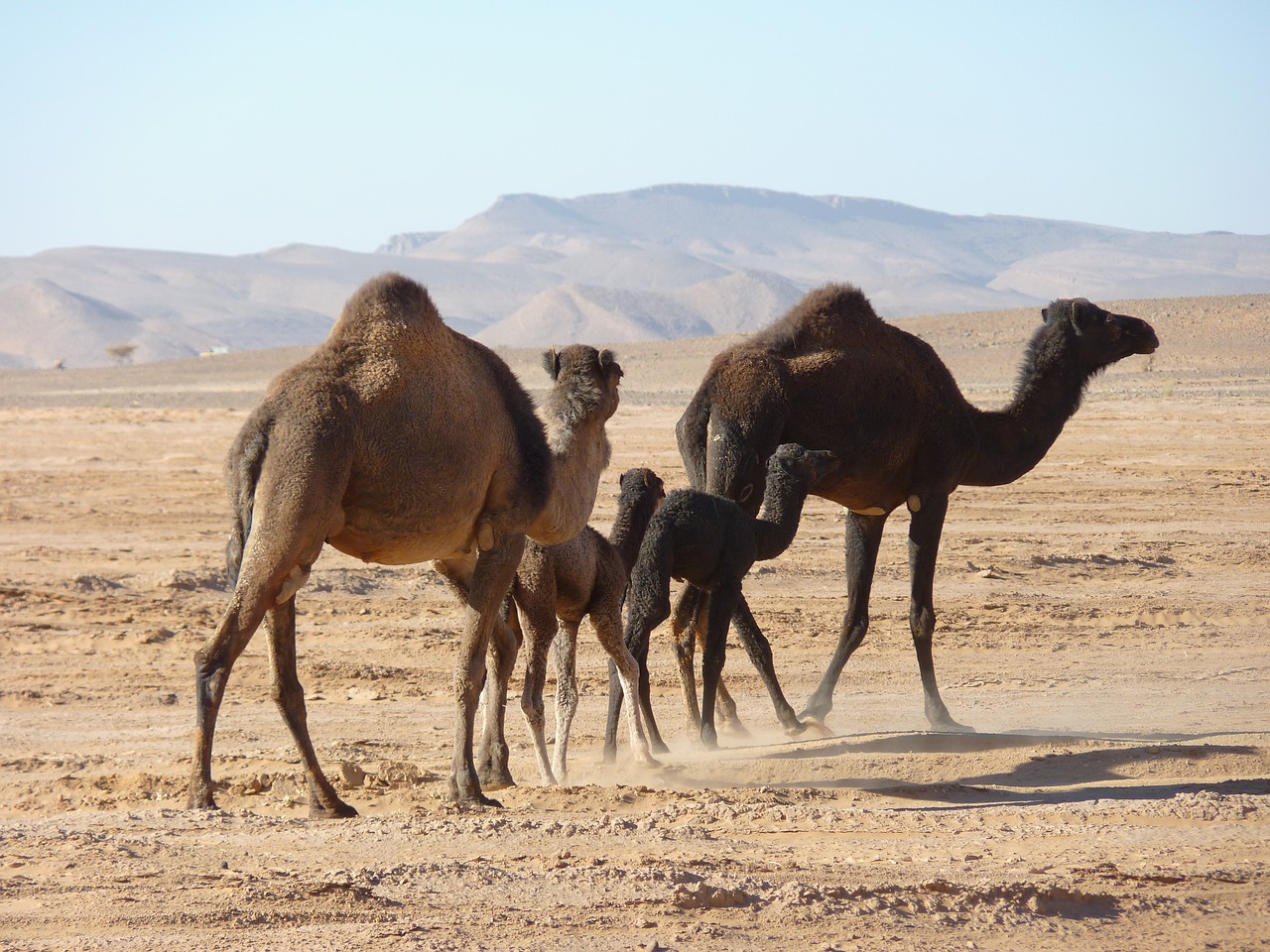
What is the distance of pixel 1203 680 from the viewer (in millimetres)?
11336

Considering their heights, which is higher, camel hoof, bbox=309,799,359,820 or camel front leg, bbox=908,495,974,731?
camel front leg, bbox=908,495,974,731

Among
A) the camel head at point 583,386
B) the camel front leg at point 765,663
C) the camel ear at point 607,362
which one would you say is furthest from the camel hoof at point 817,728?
the camel ear at point 607,362

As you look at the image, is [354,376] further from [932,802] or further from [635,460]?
[635,460]

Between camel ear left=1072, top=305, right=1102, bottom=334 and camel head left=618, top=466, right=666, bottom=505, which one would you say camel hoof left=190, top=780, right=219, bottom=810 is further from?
camel ear left=1072, top=305, right=1102, bottom=334

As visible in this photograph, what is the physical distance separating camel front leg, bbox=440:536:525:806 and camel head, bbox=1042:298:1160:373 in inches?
202

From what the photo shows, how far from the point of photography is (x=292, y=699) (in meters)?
6.99

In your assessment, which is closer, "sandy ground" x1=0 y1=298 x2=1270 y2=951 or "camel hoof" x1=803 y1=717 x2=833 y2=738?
"sandy ground" x1=0 y1=298 x2=1270 y2=951

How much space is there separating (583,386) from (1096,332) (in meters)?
4.52

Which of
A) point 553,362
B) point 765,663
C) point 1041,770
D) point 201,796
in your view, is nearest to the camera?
point 201,796

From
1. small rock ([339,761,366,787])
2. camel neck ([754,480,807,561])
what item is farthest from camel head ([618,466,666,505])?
small rock ([339,761,366,787])

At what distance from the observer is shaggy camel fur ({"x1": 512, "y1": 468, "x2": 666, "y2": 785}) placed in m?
8.19

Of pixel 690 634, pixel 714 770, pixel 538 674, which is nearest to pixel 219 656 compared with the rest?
pixel 538 674

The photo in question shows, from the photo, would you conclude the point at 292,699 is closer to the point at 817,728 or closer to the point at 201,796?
the point at 201,796

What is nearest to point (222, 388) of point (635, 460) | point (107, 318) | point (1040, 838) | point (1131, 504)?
point (635, 460)
